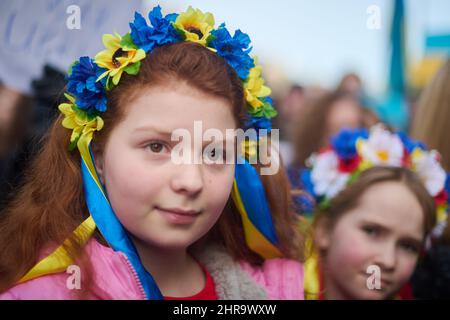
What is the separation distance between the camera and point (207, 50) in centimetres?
136

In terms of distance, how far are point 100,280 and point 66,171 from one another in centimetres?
29

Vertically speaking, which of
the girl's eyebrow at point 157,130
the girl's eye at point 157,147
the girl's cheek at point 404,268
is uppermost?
the girl's eyebrow at point 157,130

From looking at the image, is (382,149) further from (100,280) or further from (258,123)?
(100,280)

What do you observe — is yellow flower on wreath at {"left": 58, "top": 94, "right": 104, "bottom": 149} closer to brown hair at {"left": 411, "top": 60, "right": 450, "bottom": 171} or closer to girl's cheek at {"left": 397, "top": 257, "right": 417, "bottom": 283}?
girl's cheek at {"left": 397, "top": 257, "right": 417, "bottom": 283}

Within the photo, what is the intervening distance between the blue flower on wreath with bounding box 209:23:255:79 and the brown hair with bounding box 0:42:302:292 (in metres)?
0.02

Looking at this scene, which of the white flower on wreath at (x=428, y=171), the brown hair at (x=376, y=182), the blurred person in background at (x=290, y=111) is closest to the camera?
the brown hair at (x=376, y=182)

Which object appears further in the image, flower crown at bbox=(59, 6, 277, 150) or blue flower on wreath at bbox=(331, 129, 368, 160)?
blue flower on wreath at bbox=(331, 129, 368, 160)

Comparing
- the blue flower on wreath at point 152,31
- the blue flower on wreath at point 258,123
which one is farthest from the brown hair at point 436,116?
the blue flower on wreath at point 152,31

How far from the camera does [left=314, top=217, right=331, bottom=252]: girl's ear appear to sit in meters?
1.92

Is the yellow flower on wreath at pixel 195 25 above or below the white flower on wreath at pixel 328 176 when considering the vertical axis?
above

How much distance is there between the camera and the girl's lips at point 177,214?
1255 millimetres

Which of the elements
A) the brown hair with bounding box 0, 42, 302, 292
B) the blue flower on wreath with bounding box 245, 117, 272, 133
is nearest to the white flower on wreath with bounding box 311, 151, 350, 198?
the blue flower on wreath with bounding box 245, 117, 272, 133

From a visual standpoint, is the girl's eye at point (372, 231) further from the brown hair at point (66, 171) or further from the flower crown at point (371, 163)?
the brown hair at point (66, 171)
